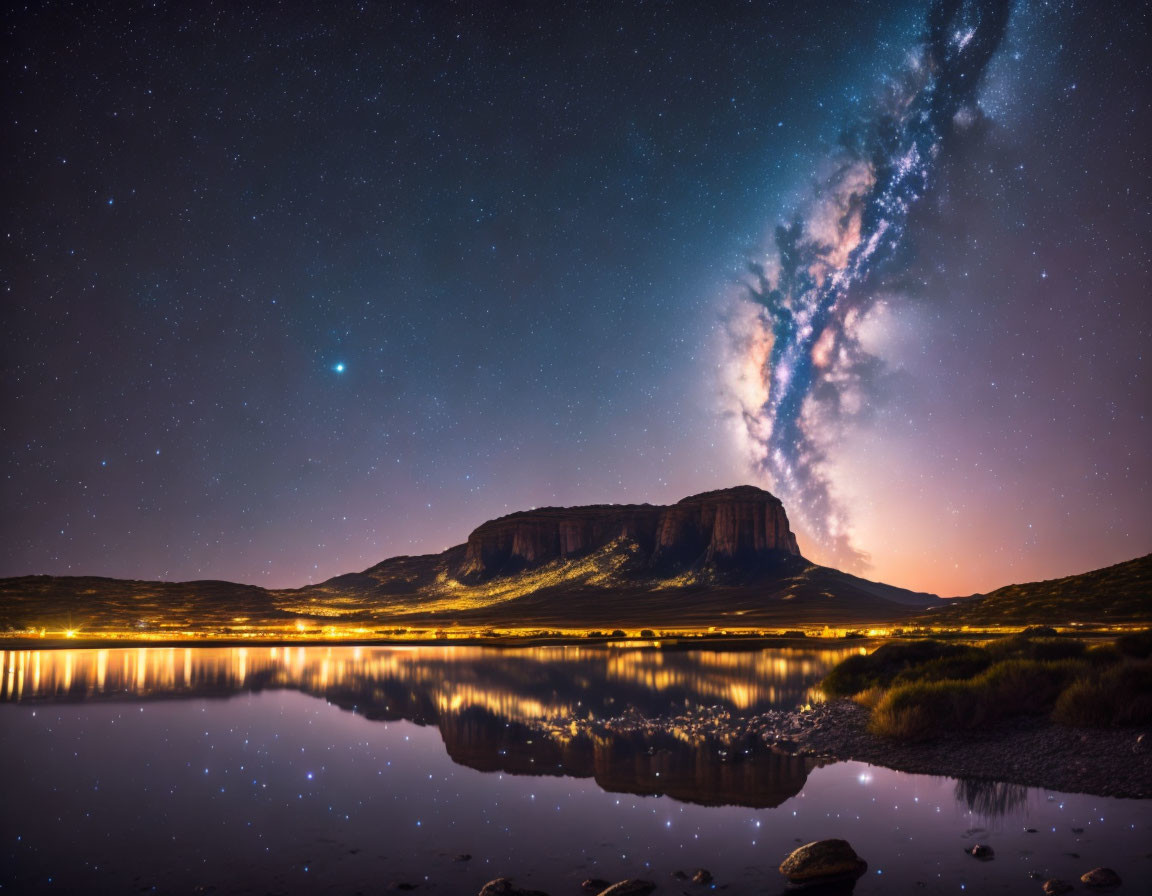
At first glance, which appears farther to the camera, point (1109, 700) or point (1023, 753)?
point (1109, 700)

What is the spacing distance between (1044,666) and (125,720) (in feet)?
98.6

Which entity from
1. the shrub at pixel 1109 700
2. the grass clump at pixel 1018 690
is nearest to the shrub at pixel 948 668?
the grass clump at pixel 1018 690

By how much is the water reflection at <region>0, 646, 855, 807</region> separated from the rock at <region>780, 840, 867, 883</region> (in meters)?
3.48

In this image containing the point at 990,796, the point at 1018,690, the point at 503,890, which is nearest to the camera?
the point at 503,890

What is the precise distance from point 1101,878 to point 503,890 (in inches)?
317

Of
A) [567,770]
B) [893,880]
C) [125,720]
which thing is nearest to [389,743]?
[567,770]

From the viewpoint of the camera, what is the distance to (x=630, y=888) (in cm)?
966

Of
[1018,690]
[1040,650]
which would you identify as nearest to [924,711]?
[1018,690]

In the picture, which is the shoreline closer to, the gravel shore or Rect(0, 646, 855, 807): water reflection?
the gravel shore

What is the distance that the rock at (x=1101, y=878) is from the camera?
9.62 m

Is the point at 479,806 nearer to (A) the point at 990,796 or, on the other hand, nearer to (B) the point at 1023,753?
(A) the point at 990,796

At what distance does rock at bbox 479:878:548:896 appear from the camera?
9.52 metres

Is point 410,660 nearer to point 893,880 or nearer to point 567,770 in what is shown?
point 567,770

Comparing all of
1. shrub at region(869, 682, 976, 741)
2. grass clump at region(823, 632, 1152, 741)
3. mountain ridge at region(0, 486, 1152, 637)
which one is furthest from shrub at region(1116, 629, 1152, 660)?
mountain ridge at region(0, 486, 1152, 637)
